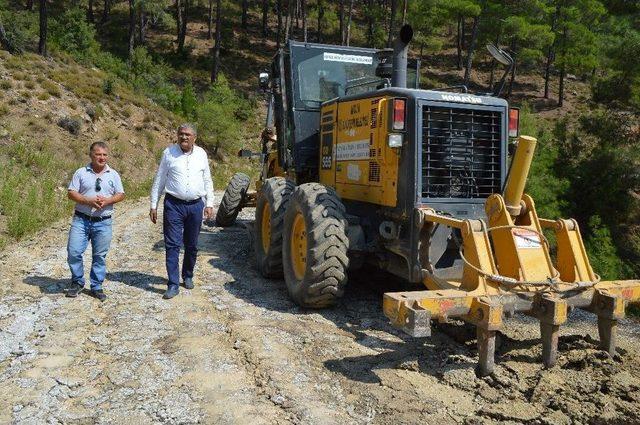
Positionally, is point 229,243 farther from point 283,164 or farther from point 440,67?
point 440,67

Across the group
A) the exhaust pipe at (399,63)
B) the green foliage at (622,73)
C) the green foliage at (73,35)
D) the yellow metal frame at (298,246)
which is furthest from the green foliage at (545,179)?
the green foliage at (73,35)

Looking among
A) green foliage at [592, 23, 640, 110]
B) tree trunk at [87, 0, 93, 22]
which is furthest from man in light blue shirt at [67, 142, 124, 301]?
tree trunk at [87, 0, 93, 22]

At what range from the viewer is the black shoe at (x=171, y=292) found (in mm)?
5793

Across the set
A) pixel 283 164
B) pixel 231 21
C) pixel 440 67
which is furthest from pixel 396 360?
pixel 231 21

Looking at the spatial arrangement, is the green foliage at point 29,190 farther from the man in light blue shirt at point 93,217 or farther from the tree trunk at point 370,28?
the tree trunk at point 370,28

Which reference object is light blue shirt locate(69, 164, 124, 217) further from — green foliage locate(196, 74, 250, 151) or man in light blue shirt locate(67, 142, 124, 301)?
green foliage locate(196, 74, 250, 151)

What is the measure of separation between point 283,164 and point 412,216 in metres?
2.98

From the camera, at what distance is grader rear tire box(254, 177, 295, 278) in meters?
6.38

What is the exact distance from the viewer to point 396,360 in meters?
4.33

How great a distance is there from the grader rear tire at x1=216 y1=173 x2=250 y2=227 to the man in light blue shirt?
4.08 meters

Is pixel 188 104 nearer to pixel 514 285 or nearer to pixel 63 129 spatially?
pixel 63 129

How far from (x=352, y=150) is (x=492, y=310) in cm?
264

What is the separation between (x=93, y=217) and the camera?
5.81 meters

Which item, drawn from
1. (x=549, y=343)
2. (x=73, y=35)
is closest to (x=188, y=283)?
(x=549, y=343)
